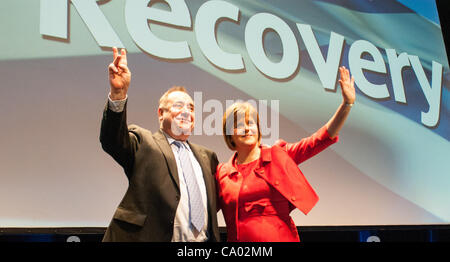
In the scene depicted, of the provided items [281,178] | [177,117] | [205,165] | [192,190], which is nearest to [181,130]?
[177,117]

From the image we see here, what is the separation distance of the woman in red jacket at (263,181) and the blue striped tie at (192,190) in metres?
0.15

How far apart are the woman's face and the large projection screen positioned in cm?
95

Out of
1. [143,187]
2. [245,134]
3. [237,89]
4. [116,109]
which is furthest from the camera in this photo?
[237,89]

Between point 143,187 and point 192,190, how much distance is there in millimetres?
238

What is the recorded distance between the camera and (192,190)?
2.11m

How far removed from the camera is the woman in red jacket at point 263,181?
2070 millimetres

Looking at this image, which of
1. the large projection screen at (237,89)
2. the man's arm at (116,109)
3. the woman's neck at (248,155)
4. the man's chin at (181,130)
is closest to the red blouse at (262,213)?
the woman's neck at (248,155)

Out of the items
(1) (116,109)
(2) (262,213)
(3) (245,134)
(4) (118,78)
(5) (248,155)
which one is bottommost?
(2) (262,213)

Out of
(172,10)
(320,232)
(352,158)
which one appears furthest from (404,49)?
(172,10)

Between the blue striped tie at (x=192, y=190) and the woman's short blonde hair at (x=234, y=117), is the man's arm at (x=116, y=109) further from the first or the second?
the woman's short blonde hair at (x=234, y=117)

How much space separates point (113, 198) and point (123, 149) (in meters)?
1.20

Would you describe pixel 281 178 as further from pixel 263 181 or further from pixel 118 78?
pixel 118 78

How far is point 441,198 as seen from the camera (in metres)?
3.48

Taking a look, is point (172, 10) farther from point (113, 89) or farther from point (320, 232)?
point (320, 232)
